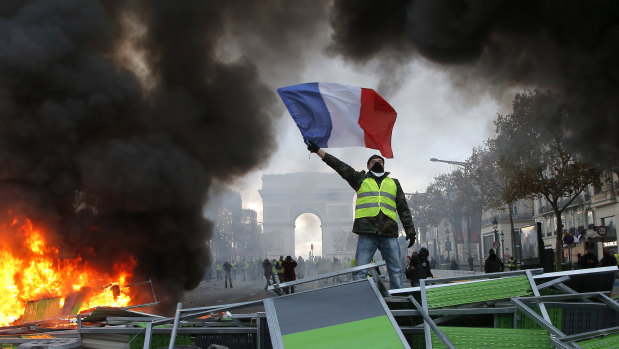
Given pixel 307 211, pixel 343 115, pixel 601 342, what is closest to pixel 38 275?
pixel 343 115

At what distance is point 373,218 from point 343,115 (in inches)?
62.5

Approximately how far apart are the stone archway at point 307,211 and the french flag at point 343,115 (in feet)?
140

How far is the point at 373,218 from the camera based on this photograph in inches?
211

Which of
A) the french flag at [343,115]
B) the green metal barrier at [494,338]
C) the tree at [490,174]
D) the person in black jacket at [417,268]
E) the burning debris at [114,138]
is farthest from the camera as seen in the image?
the tree at [490,174]

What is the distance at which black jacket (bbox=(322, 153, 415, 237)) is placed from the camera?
534 cm

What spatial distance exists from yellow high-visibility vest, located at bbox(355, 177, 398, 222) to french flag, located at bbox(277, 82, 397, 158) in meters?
1.03

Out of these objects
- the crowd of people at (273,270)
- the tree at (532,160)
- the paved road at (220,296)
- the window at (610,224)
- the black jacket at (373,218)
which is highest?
the tree at (532,160)

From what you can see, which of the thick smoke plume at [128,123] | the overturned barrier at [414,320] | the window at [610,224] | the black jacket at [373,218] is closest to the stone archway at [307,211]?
the window at [610,224]

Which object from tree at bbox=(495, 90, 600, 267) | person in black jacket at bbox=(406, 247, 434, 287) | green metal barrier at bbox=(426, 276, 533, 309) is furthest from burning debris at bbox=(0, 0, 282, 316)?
tree at bbox=(495, 90, 600, 267)

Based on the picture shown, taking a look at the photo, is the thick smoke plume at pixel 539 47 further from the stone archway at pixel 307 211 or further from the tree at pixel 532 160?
the stone archway at pixel 307 211

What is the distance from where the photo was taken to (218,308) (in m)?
4.18

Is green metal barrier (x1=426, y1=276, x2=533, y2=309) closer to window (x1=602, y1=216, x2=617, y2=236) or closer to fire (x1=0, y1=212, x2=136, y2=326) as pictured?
fire (x1=0, y1=212, x2=136, y2=326)

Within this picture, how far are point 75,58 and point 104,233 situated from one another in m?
3.64

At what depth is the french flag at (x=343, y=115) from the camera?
644cm
